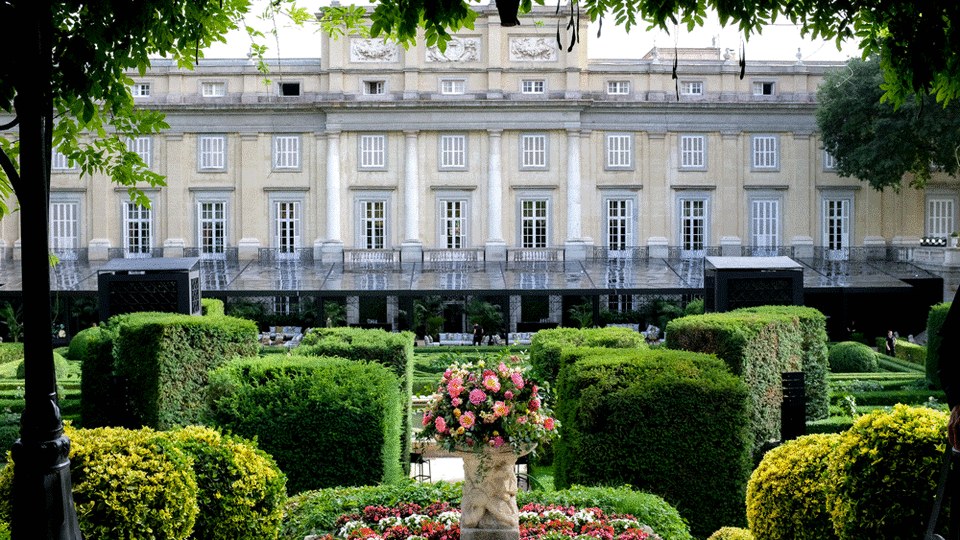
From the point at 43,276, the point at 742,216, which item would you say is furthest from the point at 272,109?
the point at 43,276

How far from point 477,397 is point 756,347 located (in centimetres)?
706

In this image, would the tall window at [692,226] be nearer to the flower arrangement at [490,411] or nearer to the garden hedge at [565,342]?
the garden hedge at [565,342]

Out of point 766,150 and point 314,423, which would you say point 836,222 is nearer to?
point 766,150

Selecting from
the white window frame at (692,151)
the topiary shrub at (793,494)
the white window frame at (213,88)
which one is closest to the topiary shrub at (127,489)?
the topiary shrub at (793,494)

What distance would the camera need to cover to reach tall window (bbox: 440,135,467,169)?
33250mm

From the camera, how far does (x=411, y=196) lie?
3306 cm

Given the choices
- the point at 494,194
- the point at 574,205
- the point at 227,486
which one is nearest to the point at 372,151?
the point at 494,194

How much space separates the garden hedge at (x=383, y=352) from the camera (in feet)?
43.5

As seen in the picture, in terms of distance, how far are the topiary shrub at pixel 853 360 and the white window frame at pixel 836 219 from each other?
44.8 feet

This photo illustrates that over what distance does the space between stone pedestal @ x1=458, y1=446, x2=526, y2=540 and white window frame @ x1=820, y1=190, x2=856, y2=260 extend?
96.8ft

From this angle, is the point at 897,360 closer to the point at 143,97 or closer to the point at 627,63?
the point at 627,63

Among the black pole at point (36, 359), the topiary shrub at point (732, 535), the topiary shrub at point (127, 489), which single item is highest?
the black pole at point (36, 359)

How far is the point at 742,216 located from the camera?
3362cm

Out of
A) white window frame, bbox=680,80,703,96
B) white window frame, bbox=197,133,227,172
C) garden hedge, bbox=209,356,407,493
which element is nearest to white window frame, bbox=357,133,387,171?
white window frame, bbox=197,133,227,172
